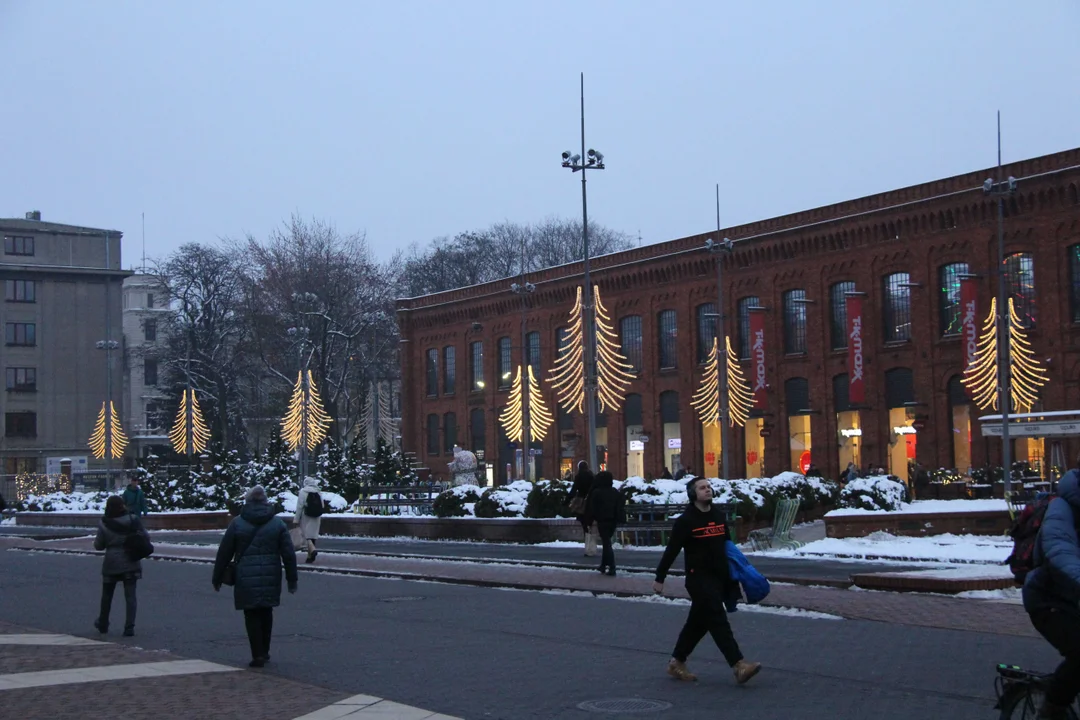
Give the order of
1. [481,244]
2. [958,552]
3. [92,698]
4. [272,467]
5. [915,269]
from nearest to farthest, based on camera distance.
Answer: [92,698], [958,552], [272,467], [915,269], [481,244]

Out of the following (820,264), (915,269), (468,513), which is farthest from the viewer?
(820,264)

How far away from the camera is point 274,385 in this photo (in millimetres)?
81125

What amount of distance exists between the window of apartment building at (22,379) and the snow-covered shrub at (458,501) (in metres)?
57.4

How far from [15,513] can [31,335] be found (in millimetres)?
29936

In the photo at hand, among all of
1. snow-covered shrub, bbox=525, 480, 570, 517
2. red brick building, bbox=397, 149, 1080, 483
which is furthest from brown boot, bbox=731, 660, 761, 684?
red brick building, bbox=397, 149, 1080, 483

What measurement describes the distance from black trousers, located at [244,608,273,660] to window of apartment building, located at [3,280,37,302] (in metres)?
78.5

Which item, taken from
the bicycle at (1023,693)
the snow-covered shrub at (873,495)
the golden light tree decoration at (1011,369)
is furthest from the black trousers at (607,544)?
the golden light tree decoration at (1011,369)

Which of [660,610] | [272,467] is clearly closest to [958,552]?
[660,610]

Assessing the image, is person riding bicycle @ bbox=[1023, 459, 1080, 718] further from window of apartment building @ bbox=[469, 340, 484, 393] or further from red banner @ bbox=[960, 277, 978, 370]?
window of apartment building @ bbox=[469, 340, 484, 393]

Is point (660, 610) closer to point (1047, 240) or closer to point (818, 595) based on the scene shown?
point (818, 595)

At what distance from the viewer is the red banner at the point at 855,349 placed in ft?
179

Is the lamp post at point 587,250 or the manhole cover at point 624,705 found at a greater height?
the lamp post at point 587,250

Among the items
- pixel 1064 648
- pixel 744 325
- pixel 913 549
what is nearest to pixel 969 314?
pixel 744 325

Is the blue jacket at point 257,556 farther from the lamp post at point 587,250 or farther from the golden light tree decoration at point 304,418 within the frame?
the golden light tree decoration at point 304,418
